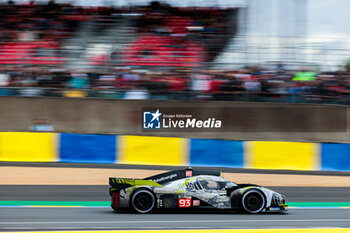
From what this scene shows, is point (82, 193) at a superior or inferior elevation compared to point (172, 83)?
inferior

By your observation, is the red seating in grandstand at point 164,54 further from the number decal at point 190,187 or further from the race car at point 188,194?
the number decal at point 190,187

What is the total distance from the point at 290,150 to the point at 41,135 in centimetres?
727

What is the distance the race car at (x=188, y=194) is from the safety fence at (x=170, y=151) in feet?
21.1

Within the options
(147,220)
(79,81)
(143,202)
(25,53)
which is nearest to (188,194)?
(143,202)

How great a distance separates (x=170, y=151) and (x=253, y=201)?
22.0 ft

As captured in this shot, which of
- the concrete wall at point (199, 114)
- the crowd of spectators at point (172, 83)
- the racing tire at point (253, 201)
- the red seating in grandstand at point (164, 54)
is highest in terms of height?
the red seating in grandstand at point (164, 54)

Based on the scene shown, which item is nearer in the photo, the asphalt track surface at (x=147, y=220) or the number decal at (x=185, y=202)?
the asphalt track surface at (x=147, y=220)

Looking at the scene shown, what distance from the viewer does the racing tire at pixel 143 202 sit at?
859 centimetres

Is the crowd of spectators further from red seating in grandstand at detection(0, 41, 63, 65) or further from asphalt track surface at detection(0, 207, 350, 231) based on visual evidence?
asphalt track surface at detection(0, 207, 350, 231)

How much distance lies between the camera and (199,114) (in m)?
16.8

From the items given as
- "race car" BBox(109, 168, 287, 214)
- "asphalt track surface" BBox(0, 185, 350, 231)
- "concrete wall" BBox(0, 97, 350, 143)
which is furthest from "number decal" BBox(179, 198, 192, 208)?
"concrete wall" BBox(0, 97, 350, 143)

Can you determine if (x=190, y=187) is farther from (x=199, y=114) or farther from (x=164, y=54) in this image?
(x=164, y=54)

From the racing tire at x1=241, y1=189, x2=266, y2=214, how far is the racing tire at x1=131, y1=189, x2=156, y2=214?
1.52 metres

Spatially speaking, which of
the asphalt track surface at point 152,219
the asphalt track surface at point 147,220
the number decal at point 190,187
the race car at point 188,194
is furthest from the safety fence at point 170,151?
the number decal at point 190,187
